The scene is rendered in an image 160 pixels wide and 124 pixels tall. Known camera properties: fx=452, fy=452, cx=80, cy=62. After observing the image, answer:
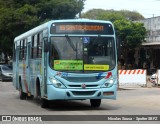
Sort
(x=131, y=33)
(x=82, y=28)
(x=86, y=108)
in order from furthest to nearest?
(x=131, y=33), (x=86, y=108), (x=82, y=28)

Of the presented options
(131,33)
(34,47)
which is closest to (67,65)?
(34,47)

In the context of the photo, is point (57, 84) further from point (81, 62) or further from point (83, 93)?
point (81, 62)

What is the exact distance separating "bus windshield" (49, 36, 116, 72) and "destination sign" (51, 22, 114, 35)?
0.23m

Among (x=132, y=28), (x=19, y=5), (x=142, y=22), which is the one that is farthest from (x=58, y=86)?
(x=19, y=5)

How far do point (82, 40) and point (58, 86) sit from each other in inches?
74.1

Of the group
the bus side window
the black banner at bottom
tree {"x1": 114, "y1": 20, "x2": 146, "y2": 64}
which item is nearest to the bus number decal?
the black banner at bottom

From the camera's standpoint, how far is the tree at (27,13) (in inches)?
1943

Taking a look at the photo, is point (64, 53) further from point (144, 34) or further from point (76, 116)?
point (144, 34)

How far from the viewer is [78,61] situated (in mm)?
15906

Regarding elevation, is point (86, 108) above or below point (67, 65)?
below

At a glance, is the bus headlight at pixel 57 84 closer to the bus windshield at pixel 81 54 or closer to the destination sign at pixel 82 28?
the bus windshield at pixel 81 54

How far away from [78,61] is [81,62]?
0.11 metres

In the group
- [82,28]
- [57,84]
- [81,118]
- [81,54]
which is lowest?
[81,118]

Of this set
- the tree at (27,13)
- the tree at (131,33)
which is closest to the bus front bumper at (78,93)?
the tree at (131,33)
